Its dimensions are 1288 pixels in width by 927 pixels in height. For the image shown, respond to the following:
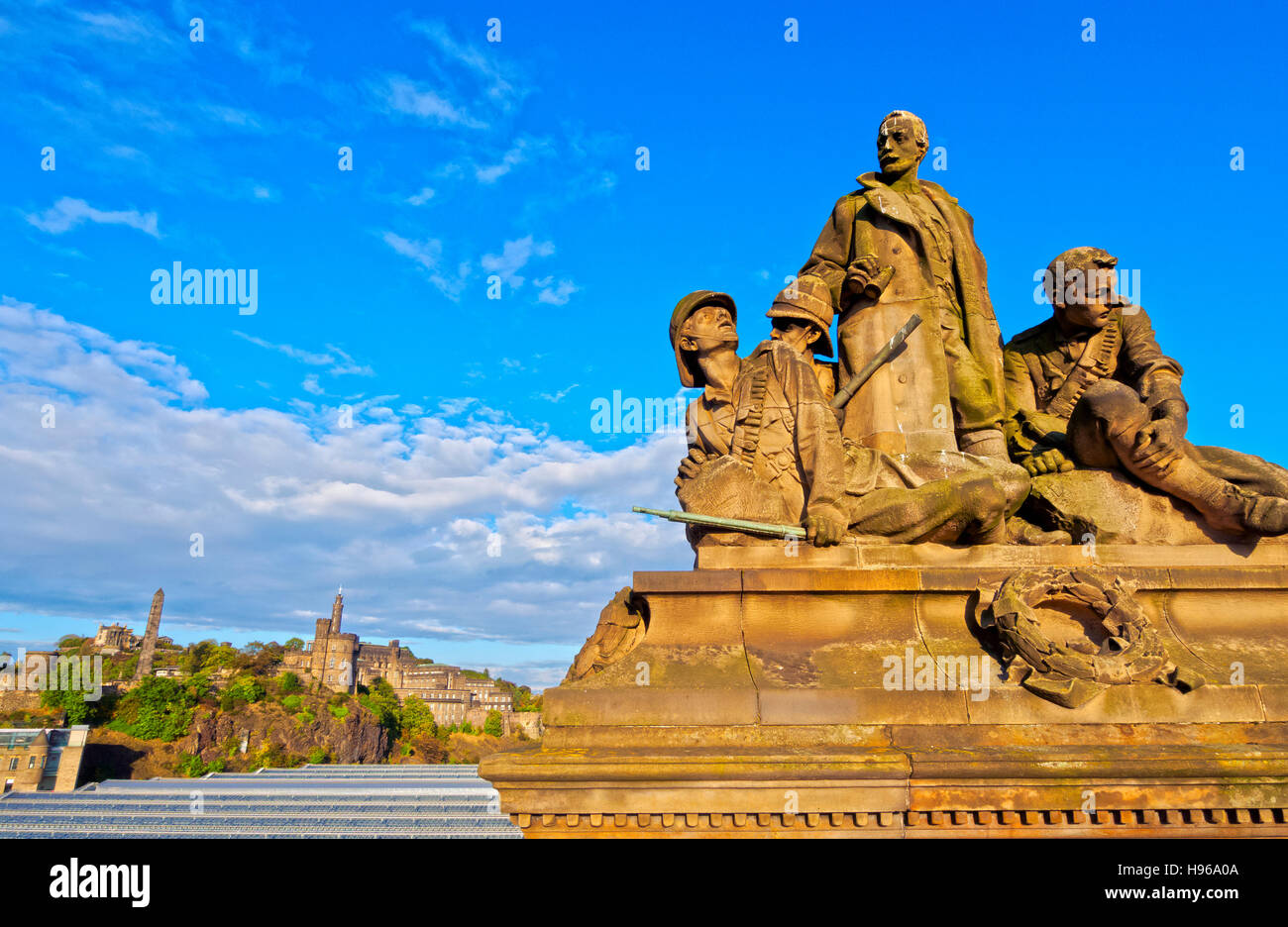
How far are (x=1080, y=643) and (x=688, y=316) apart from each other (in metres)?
4.15

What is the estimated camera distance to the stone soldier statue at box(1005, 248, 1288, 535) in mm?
6602

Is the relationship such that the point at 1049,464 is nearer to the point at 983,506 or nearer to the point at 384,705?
the point at 983,506

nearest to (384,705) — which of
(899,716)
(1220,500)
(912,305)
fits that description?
(912,305)

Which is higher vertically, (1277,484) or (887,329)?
(887,329)

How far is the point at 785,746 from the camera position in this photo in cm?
514

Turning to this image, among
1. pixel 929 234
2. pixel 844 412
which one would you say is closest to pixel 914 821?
pixel 844 412

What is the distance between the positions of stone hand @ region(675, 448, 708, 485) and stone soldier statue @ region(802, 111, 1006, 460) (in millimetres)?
1624

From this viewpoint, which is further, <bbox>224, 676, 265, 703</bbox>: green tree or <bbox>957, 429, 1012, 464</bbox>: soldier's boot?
<bbox>224, 676, 265, 703</bbox>: green tree

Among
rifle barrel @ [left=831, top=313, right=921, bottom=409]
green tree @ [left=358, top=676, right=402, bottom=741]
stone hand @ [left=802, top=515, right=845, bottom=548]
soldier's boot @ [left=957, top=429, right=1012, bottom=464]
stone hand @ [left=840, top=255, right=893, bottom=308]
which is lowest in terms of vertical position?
green tree @ [left=358, top=676, right=402, bottom=741]

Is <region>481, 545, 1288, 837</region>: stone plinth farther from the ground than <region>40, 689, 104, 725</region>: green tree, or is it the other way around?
<region>481, 545, 1288, 837</region>: stone plinth

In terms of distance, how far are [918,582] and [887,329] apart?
2915 mm

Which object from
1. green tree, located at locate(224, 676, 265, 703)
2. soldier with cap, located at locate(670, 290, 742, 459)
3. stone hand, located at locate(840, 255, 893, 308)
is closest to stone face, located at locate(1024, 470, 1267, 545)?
stone hand, located at locate(840, 255, 893, 308)

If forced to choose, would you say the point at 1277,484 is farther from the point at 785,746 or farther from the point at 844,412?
the point at 785,746

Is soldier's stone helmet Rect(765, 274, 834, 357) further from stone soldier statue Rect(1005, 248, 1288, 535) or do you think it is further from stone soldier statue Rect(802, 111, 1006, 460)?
stone soldier statue Rect(1005, 248, 1288, 535)
